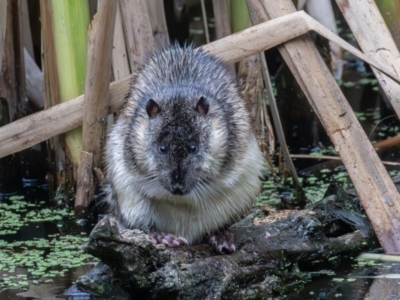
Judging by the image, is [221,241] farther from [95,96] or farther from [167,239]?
[95,96]

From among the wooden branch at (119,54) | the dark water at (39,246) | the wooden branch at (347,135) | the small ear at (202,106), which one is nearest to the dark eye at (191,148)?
the small ear at (202,106)

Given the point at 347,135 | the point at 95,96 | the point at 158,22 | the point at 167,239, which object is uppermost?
the point at 158,22

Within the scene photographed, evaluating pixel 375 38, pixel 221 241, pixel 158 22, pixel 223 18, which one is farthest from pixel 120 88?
pixel 375 38

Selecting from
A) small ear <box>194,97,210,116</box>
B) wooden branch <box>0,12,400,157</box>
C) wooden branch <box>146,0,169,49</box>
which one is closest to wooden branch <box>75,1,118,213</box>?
A: wooden branch <box>0,12,400,157</box>

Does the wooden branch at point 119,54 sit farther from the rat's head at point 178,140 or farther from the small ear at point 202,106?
the small ear at point 202,106

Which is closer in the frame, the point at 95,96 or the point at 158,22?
the point at 95,96

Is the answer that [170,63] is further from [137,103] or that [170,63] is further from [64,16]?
[64,16]

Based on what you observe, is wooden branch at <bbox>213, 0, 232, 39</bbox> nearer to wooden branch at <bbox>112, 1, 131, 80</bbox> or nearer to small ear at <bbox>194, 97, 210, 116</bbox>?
wooden branch at <bbox>112, 1, 131, 80</bbox>

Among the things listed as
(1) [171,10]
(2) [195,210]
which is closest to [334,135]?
(2) [195,210]
